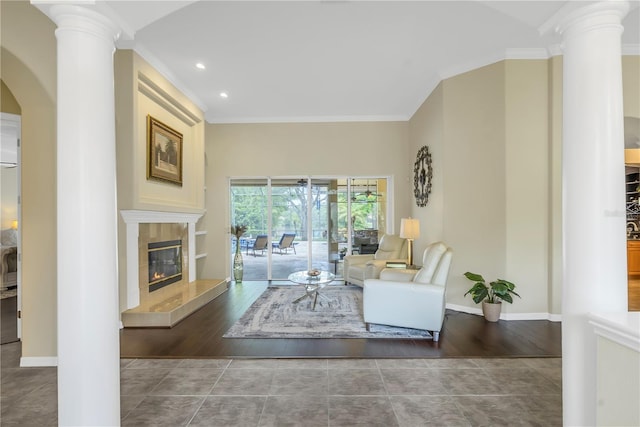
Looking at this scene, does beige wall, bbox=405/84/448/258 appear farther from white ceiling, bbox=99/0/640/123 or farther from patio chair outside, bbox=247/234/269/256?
patio chair outside, bbox=247/234/269/256

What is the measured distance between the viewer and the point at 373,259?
5.88 meters

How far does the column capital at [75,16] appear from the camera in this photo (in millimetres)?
1524

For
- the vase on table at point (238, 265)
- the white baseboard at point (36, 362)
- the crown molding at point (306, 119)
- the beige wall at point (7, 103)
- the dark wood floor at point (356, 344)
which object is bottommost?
the dark wood floor at point (356, 344)

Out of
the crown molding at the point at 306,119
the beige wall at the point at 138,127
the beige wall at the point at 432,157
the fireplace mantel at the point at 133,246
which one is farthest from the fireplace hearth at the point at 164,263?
the beige wall at the point at 432,157

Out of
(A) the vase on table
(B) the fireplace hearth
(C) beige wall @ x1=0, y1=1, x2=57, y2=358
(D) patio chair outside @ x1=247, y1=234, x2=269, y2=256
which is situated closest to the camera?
(C) beige wall @ x1=0, y1=1, x2=57, y2=358

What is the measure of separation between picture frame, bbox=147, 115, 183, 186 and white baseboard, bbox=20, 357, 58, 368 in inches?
90.1

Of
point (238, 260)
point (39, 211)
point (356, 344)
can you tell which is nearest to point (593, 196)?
point (356, 344)

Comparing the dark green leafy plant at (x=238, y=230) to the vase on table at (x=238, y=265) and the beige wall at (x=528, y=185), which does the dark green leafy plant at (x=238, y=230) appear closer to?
the vase on table at (x=238, y=265)

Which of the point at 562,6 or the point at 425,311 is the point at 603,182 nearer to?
the point at 562,6

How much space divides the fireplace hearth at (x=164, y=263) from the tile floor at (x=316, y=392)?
1.69 metres

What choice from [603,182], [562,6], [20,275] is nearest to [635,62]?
[562,6]

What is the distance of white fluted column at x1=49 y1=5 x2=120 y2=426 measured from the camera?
1.55m

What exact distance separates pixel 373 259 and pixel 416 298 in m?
2.45

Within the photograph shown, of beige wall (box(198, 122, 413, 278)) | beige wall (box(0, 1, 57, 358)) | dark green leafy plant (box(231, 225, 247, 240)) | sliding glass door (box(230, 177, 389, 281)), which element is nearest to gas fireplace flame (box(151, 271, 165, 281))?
beige wall (box(0, 1, 57, 358))
